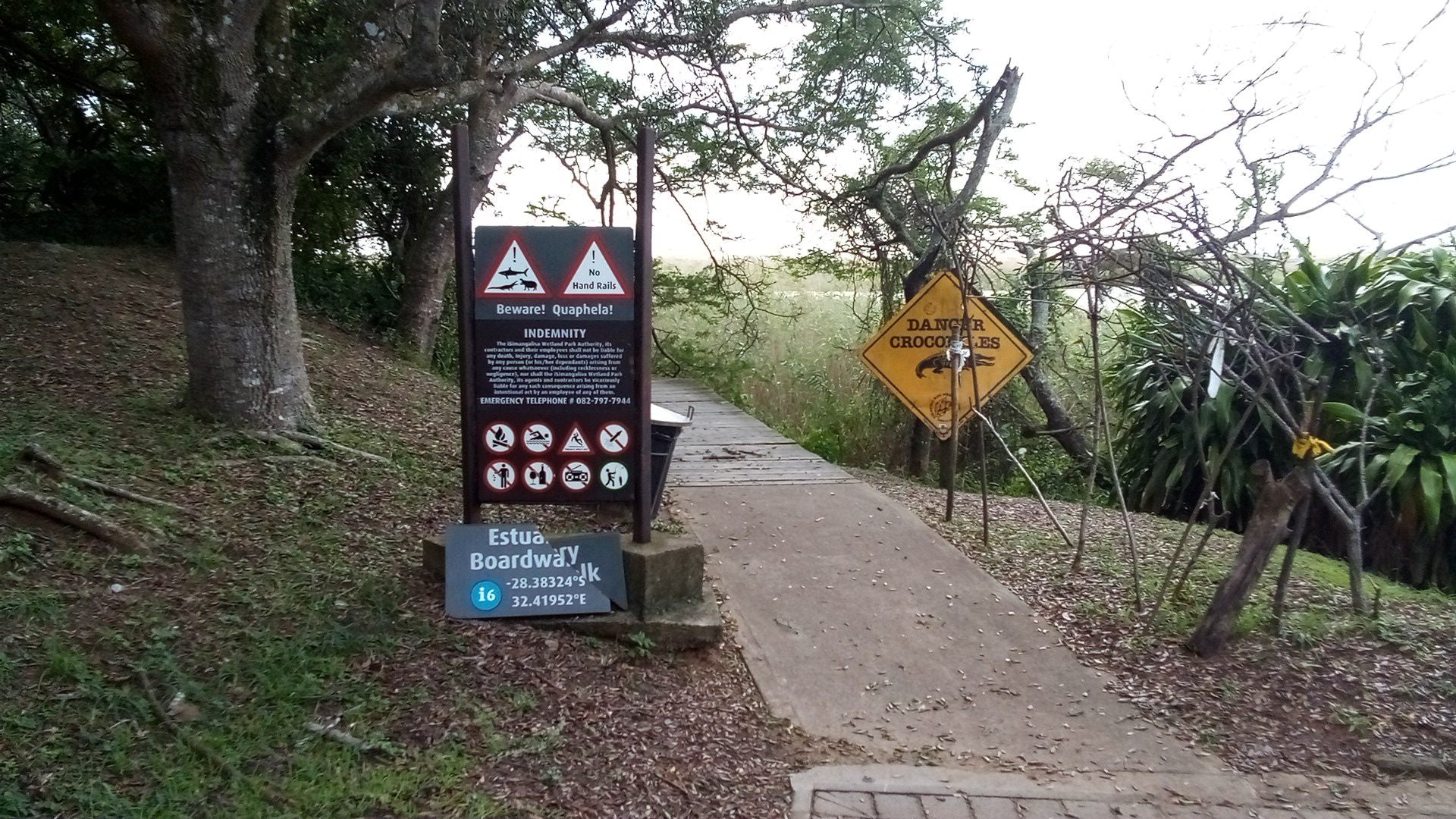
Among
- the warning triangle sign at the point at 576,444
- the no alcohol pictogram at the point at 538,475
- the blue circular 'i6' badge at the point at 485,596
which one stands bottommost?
the blue circular 'i6' badge at the point at 485,596

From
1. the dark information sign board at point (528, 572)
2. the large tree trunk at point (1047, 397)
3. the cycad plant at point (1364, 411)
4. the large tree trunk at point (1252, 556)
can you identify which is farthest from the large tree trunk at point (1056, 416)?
the dark information sign board at point (528, 572)

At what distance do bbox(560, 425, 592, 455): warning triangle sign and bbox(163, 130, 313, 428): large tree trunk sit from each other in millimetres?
2482

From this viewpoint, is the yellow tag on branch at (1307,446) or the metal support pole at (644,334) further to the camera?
the yellow tag on branch at (1307,446)

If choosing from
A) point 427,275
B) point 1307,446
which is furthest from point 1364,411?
point 427,275

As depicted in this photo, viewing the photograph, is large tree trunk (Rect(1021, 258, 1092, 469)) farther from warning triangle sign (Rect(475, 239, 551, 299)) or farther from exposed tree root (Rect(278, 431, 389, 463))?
warning triangle sign (Rect(475, 239, 551, 299))

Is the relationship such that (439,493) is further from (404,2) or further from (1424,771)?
(1424,771)

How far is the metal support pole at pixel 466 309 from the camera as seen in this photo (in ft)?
14.8

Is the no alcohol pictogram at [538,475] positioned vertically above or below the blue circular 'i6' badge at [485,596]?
above

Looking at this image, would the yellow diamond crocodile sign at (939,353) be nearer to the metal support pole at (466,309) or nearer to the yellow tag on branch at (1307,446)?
the yellow tag on branch at (1307,446)

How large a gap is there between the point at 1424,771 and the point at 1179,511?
5665mm

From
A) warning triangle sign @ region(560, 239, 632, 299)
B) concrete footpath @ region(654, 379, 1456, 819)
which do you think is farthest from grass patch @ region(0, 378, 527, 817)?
warning triangle sign @ region(560, 239, 632, 299)

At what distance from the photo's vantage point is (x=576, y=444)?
4.70 metres

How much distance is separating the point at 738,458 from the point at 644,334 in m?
4.10

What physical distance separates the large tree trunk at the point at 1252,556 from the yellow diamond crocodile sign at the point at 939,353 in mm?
2393
